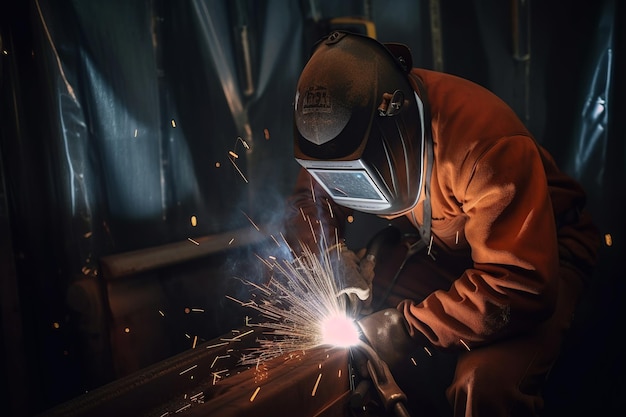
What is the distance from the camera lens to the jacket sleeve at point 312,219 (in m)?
2.33

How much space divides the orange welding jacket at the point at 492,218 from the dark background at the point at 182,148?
82 centimetres

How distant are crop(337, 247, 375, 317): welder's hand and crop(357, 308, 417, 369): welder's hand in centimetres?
19

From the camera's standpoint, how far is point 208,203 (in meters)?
2.58

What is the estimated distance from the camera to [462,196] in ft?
5.70

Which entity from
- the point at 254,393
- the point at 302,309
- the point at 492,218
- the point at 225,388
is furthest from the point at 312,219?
the point at 254,393

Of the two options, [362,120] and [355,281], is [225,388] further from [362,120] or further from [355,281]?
[362,120]

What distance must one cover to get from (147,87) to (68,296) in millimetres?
961

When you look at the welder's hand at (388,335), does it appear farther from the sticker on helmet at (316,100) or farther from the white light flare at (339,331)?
the sticker on helmet at (316,100)

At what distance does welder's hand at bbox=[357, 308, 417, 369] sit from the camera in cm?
171

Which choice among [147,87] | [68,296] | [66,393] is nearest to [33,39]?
[147,87]

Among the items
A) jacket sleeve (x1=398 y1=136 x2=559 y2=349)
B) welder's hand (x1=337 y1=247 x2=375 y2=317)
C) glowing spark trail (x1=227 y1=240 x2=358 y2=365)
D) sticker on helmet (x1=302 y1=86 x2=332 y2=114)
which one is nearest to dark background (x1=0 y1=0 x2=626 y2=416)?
glowing spark trail (x1=227 y1=240 x2=358 y2=365)

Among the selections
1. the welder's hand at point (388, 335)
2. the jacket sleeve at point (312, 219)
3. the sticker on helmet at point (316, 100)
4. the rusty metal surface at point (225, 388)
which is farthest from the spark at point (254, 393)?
the jacket sleeve at point (312, 219)

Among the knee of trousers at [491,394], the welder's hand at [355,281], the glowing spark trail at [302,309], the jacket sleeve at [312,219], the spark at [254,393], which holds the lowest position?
the knee of trousers at [491,394]

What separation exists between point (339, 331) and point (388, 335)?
0.55 ft
